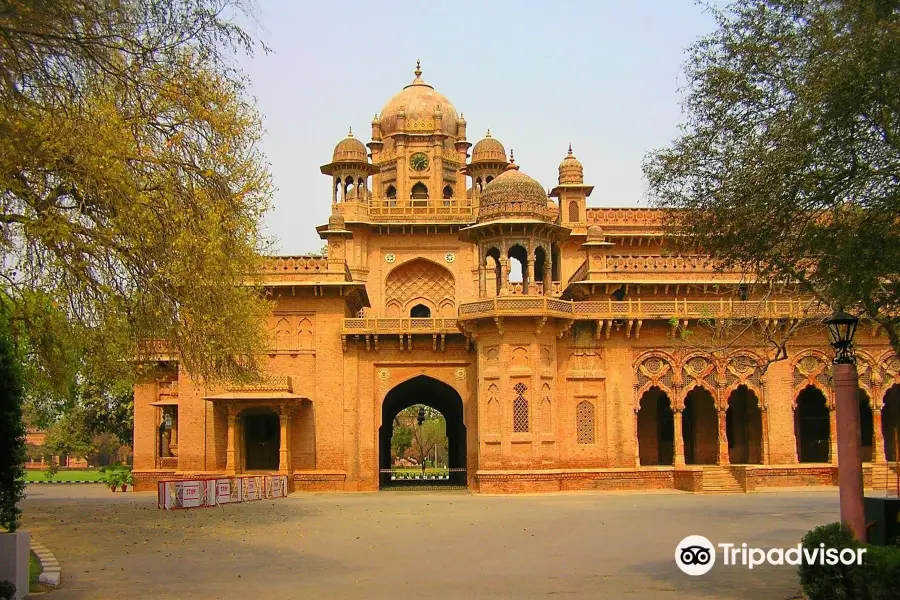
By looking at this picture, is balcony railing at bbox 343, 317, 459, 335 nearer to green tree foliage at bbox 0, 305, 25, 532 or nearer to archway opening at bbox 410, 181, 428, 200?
archway opening at bbox 410, 181, 428, 200

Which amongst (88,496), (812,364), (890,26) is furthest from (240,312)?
(812,364)

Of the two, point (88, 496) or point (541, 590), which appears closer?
point (541, 590)

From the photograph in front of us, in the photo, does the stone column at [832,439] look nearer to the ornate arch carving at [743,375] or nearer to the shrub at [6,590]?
the ornate arch carving at [743,375]

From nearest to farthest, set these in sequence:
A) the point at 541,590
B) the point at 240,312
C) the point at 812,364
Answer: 1. the point at 541,590
2. the point at 240,312
3. the point at 812,364

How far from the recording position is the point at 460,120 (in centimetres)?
4256

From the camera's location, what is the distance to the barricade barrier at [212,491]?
81.0ft

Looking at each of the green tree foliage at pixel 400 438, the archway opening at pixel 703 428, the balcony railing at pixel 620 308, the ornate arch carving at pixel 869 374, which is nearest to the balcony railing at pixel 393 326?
the balcony railing at pixel 620 308

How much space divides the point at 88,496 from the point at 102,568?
1983 centimetres

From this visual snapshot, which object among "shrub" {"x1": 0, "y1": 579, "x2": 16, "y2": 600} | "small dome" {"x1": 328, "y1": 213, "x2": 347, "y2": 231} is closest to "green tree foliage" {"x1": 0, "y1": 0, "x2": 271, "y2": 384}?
"shrub" {"x1": 0, "y1": 579, "x2": 16, "y2": 600}

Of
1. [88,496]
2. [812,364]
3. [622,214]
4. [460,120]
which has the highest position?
[460,120]

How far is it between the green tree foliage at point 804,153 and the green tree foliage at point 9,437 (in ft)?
31.8

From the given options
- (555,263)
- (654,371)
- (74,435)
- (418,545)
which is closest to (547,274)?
(654,371)

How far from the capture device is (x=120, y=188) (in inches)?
527

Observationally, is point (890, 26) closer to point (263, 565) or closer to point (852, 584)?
point (852, 584)
